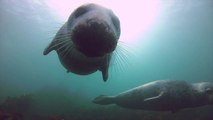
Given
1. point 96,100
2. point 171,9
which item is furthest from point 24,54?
point 96,100

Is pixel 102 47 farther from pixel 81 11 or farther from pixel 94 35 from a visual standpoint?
pixel 81 11

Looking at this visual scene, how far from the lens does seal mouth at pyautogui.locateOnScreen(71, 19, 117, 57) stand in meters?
3.27

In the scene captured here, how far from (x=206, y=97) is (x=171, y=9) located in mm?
19565

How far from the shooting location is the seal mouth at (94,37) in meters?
3.27

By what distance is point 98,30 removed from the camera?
128 inches

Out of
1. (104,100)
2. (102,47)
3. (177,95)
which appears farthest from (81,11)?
(104,100)

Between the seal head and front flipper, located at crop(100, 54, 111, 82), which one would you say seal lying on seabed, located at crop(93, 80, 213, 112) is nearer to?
front flipper, located at crop(100, 54, 111, 82)

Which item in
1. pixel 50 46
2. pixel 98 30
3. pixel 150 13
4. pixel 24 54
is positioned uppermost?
pixel 24 54

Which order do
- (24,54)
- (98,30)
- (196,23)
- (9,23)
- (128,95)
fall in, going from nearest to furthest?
(98,30) < (128,95) < (196,23) < (9,23) < (24,54)

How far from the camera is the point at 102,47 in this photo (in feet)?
11.4

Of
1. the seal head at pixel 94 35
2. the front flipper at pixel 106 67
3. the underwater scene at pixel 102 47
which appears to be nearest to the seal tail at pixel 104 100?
the underwater scene at pixel 102 47

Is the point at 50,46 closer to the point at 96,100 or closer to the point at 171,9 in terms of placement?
the point at 96,100

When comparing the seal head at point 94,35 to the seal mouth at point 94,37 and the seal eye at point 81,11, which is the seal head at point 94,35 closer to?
the seal mouth at point 94,37

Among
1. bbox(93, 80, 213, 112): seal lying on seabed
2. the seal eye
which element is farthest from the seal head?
bbox(93, 80, 213, 112): seal lying on seabed
